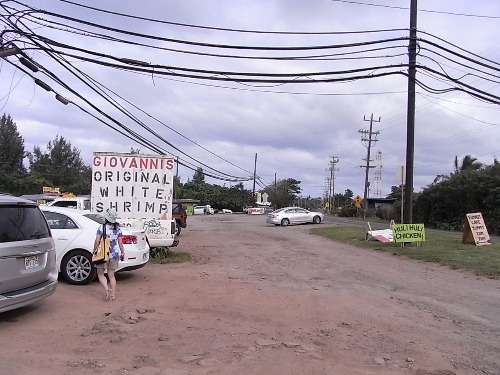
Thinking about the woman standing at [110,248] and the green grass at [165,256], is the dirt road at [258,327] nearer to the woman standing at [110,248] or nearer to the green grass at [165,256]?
the woman standing at [110,248]

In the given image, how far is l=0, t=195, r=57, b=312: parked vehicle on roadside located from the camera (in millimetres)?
6332

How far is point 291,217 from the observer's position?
38.6 m

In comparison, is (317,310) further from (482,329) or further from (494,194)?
(494,194)

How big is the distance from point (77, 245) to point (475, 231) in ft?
52.3

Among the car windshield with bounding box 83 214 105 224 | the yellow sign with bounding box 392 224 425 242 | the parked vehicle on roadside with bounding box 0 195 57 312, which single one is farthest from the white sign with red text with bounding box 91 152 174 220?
the yellow sign with bounding box 392 224 425 242

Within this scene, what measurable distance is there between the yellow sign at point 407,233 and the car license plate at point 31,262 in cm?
1519

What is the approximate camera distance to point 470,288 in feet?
36.2

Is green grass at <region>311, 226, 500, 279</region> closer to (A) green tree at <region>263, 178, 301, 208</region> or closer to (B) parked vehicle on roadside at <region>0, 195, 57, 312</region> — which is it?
(B) parked vehicle on roadside at <region>0, 195, 57, 312</region>

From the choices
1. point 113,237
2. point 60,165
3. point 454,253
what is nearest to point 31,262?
point 113,237

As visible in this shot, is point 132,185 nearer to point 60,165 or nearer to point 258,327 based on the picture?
point 258,327

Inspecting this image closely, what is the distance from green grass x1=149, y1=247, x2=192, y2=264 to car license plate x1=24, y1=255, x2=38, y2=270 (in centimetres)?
675

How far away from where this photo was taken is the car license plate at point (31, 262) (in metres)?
6.70

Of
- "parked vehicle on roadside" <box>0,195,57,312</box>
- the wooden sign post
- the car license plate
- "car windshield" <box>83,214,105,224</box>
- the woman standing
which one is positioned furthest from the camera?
the wooden sign post

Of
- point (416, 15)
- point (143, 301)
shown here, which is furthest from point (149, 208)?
point (416, 15)
